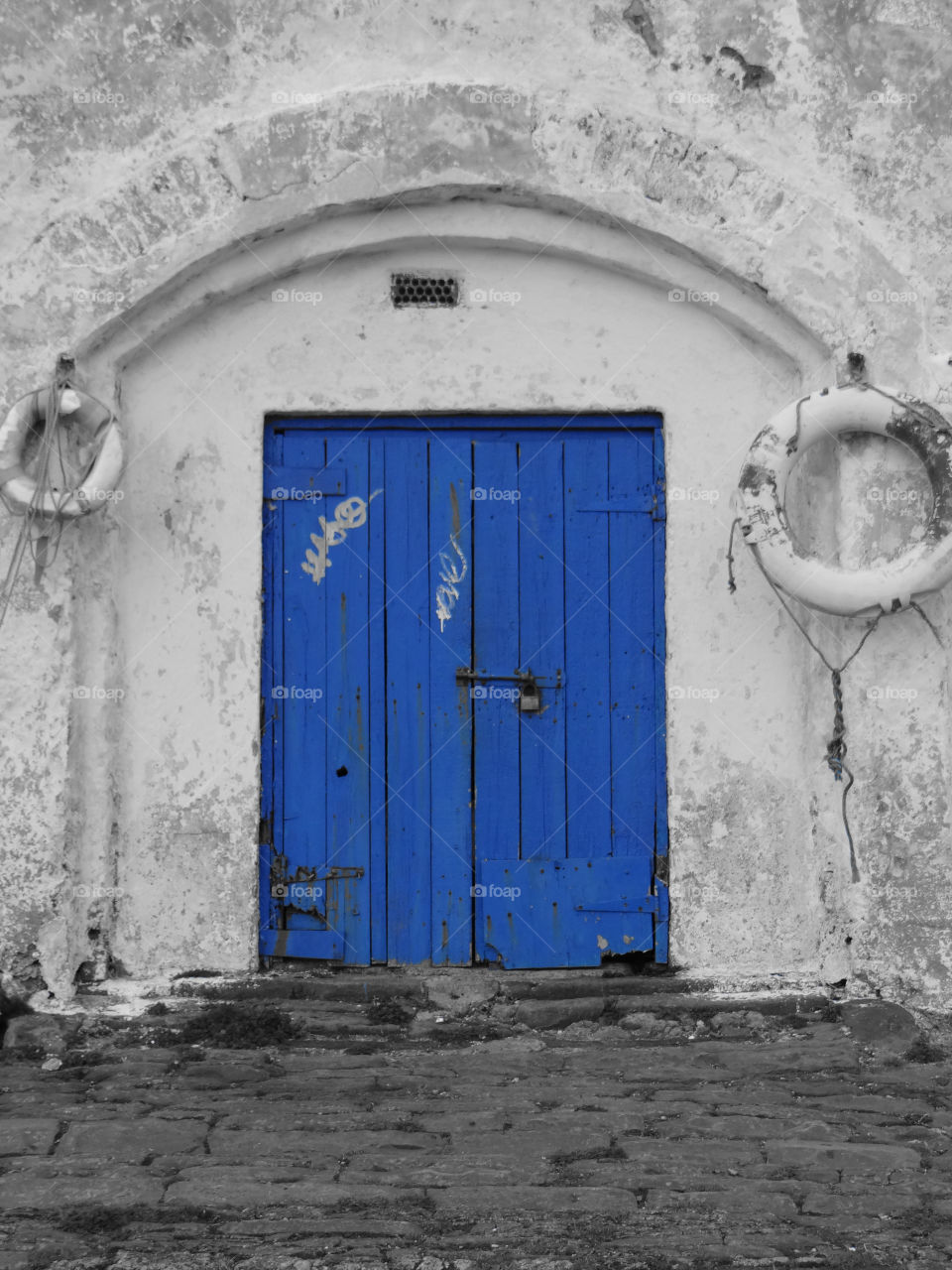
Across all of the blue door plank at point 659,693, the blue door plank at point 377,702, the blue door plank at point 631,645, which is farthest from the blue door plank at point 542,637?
the blue door plank at point 377,702

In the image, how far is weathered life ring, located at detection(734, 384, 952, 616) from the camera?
4.51 metres

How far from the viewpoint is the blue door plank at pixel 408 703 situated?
4.88 m

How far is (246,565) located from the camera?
192 inches

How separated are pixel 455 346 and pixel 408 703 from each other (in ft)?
4.37

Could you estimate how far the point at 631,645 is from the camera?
4.90m

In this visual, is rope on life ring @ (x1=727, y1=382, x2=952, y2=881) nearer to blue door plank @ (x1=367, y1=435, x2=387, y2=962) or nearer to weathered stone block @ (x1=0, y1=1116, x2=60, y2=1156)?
blue door plank @ (x1=367, y1=435, x2=387, y2=962)

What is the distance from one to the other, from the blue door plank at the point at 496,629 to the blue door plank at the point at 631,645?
36cm

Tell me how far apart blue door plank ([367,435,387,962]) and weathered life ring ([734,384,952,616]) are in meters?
1.31

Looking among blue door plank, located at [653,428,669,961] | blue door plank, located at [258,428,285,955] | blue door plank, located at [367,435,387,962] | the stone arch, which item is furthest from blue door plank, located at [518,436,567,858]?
the stone arch

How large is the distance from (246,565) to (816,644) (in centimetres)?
209

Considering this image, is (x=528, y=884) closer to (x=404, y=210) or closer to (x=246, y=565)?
(x=246, y=565)

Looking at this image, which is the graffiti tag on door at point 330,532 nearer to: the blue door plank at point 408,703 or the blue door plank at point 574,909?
the blue door plank at point 408,703

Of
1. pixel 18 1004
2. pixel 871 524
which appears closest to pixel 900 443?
pixel 871 524

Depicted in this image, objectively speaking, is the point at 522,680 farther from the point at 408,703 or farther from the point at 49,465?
the point at 49,465
